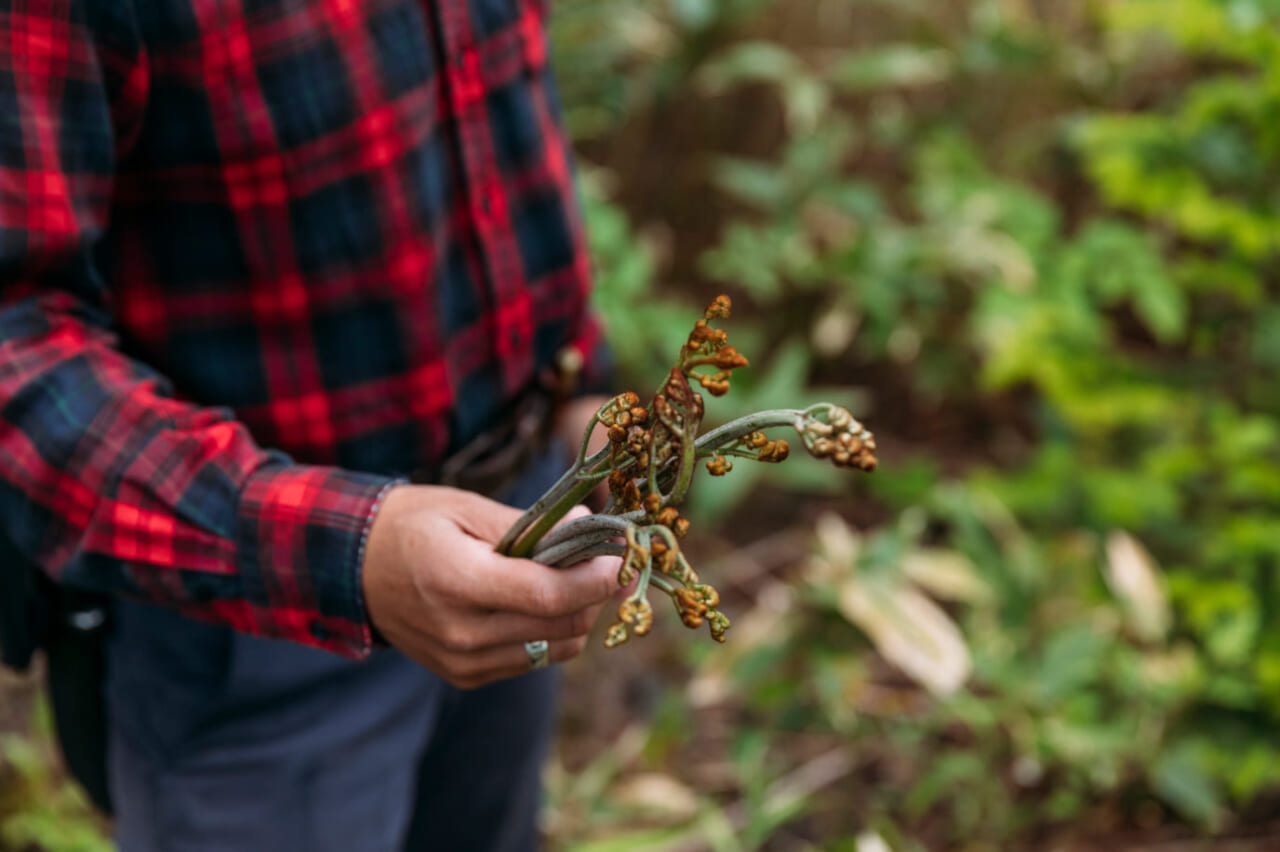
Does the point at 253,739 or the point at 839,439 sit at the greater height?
the point at 839,439

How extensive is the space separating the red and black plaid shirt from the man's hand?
27 millimetres

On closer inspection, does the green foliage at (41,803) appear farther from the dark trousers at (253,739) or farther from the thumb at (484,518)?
the thumb at (484,518)

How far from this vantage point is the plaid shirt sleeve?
63cm

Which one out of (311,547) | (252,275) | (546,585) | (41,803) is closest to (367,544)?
(311,547)

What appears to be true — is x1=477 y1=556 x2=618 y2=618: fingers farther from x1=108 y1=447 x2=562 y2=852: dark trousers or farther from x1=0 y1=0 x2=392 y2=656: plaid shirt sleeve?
x1=108 y1=447 x2=562 y2=852: dark trousers

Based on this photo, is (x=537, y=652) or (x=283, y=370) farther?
(x=283, y=370)

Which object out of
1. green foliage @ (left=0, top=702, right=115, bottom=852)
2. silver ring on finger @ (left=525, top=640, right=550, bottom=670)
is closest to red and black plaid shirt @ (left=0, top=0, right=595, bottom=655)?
silver ring on finger @ (left=525, top=640, right=550, bottom=670)

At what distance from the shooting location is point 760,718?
1.67 m

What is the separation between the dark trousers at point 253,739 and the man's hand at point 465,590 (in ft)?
0.63

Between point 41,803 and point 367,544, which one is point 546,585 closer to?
point 367,544

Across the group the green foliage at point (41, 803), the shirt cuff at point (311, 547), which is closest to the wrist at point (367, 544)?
the shirt cuff at point (311, 547)

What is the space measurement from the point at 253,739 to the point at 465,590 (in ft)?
1.07

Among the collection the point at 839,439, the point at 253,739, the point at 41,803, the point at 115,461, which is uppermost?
the point at 839,439

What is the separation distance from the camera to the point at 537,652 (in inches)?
25.4
